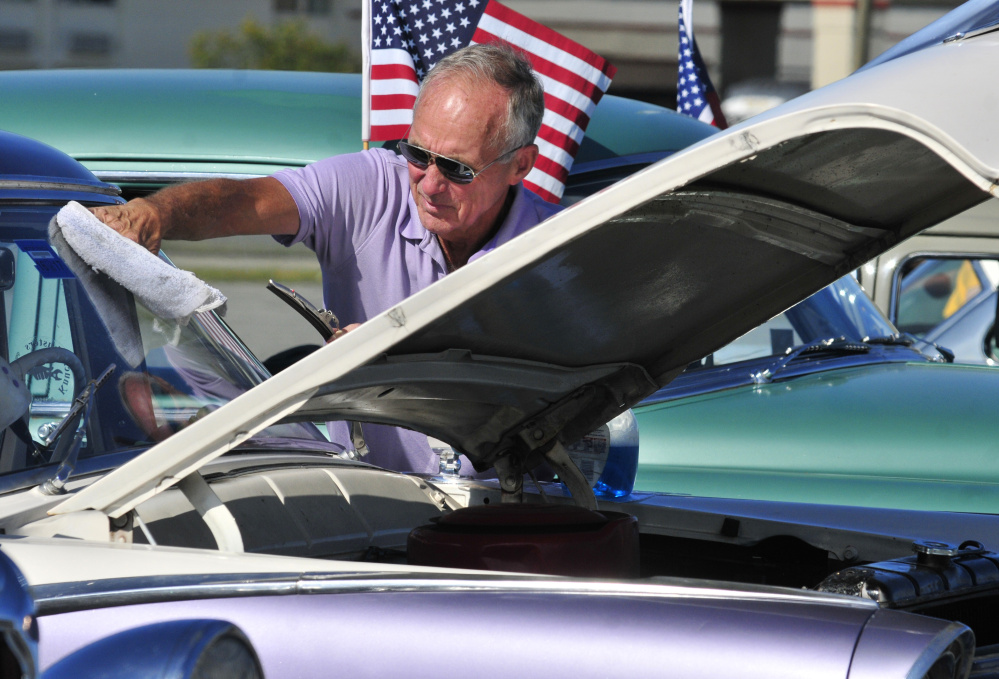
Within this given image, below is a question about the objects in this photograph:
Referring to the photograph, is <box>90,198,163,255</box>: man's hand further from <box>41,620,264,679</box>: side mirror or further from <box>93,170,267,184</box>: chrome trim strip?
<box>93,170,267,184</box>: chrome trim strip

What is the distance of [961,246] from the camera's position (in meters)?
5.84

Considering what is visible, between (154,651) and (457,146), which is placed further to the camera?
(457,146)

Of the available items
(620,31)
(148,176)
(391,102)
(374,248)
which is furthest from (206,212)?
(620,31)

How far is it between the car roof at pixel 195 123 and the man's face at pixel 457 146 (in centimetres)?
156

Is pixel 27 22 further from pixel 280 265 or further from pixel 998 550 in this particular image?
pixel 998 550

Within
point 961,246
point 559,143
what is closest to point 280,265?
point 559,143

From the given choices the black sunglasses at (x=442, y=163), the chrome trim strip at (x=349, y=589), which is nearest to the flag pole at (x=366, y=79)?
the black sunglasses at (x=442, y=163)

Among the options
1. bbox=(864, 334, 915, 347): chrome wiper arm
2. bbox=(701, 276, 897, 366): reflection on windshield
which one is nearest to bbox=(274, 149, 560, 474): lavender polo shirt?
bbox=(701, 276, 897, 366): reflection on windshield

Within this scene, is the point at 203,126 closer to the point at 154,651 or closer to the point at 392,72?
the point at 392,72

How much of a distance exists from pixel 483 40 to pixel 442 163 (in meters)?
2.13

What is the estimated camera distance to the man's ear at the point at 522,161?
3069 mm

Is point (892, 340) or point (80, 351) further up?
point (80, 351)

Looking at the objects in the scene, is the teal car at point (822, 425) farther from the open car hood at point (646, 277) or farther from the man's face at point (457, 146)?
the open car hood at point (646, 277)

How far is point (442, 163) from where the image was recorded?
112 inches
